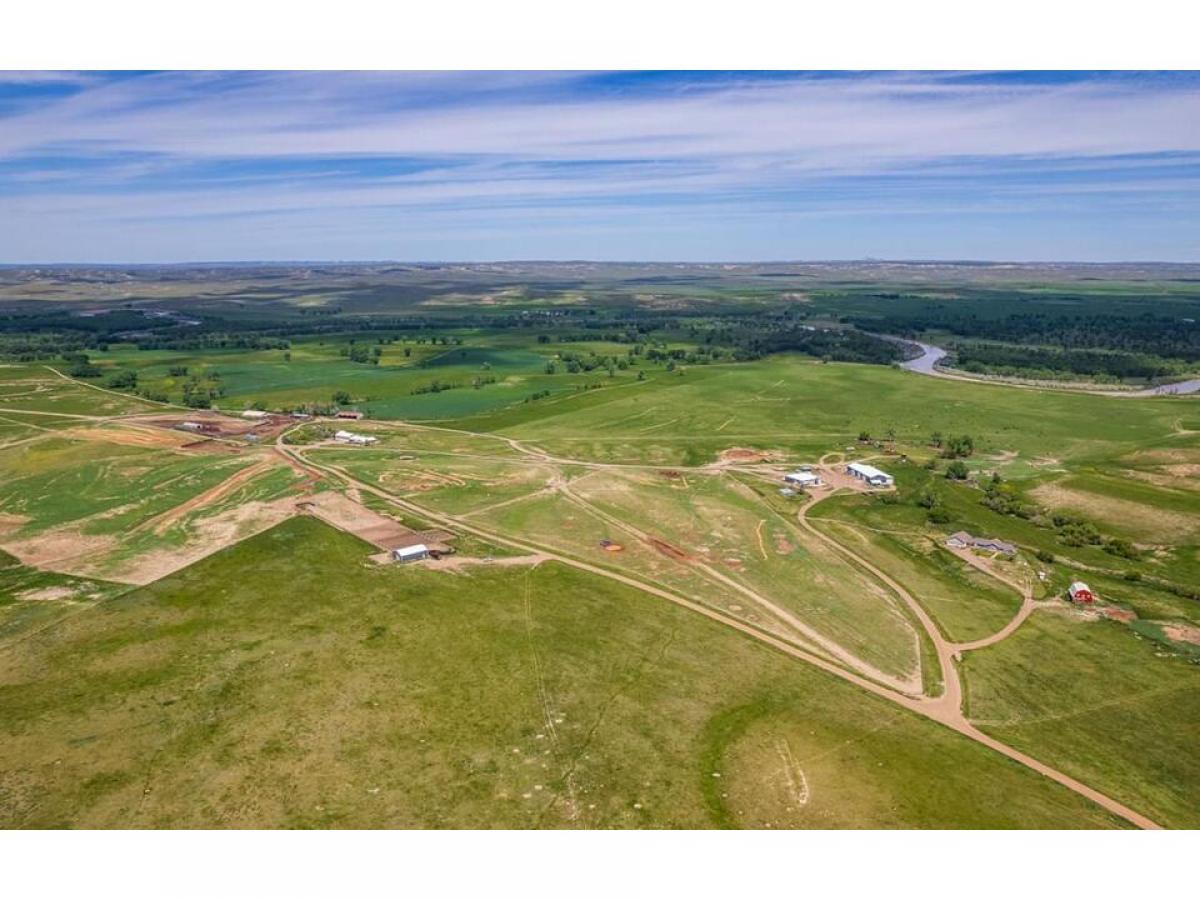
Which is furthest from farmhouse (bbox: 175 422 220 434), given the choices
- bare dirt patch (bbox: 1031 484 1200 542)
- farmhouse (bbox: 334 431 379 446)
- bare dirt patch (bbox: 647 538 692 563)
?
bare dirt patch (bbox: 1031 484 1200 542)

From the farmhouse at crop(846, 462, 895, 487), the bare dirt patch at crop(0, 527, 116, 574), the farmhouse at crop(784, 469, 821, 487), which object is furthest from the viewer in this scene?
the farmhouse at crop(846, 462, 895, 487)

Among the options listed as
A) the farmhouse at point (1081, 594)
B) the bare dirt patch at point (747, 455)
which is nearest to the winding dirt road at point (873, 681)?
the farmhouse at point (1081, 594)

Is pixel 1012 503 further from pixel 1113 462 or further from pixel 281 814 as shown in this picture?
pixel 281 814

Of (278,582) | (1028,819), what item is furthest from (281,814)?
→ (1028,819)

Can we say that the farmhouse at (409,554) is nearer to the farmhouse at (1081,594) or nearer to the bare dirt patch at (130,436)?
the bare dirt patch at (130,436)

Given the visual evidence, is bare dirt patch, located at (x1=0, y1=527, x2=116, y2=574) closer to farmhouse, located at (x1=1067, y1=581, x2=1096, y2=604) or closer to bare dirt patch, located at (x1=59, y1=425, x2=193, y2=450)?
bare dirt patch, located at (x1=59, y1=425, x2=193, y2=450)

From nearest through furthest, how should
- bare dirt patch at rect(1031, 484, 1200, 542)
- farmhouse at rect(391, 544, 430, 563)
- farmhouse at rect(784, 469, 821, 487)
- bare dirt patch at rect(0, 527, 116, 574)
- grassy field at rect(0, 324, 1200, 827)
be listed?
grassy field at rect(0, 324, 1200, 827), bare dirt patch at rect(0, 527, 116, 574), farmhouse at rect(391, 544, 430, 563), bare dirt patch at rect(1031, 484, 1200, 542), farmhouse at rect(784, 469, 821, 487)
